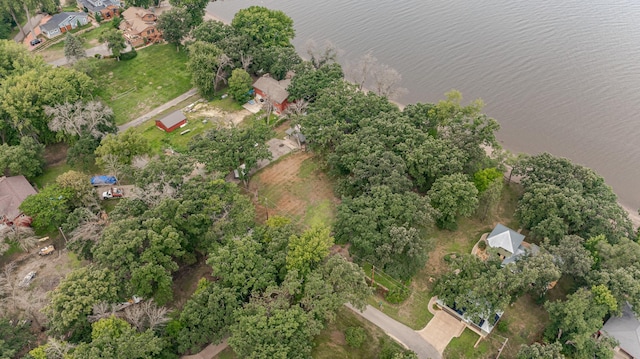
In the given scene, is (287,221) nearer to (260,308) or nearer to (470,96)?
(260,308)

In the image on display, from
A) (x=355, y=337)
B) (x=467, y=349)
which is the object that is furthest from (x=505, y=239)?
(x=355, y=337)

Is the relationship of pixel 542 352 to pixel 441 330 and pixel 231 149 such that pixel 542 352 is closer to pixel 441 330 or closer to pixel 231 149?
pixel 441 330

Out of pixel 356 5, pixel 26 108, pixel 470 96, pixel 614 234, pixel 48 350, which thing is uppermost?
pixel 356 5

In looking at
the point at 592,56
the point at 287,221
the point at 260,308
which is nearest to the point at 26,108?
the point at 287,221

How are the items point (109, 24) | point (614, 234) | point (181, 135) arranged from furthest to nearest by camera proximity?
point (109, 24)
point (181, 135)
point (614, 234)

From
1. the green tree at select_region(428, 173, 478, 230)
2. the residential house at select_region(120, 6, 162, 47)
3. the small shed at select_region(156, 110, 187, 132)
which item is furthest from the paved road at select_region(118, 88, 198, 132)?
the green tree at select_region(428, 173, 478, 230)

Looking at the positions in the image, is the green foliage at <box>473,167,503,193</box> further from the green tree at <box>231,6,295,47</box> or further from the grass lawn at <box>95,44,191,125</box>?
the grass lawn at <box>95,44,191,125</box>
